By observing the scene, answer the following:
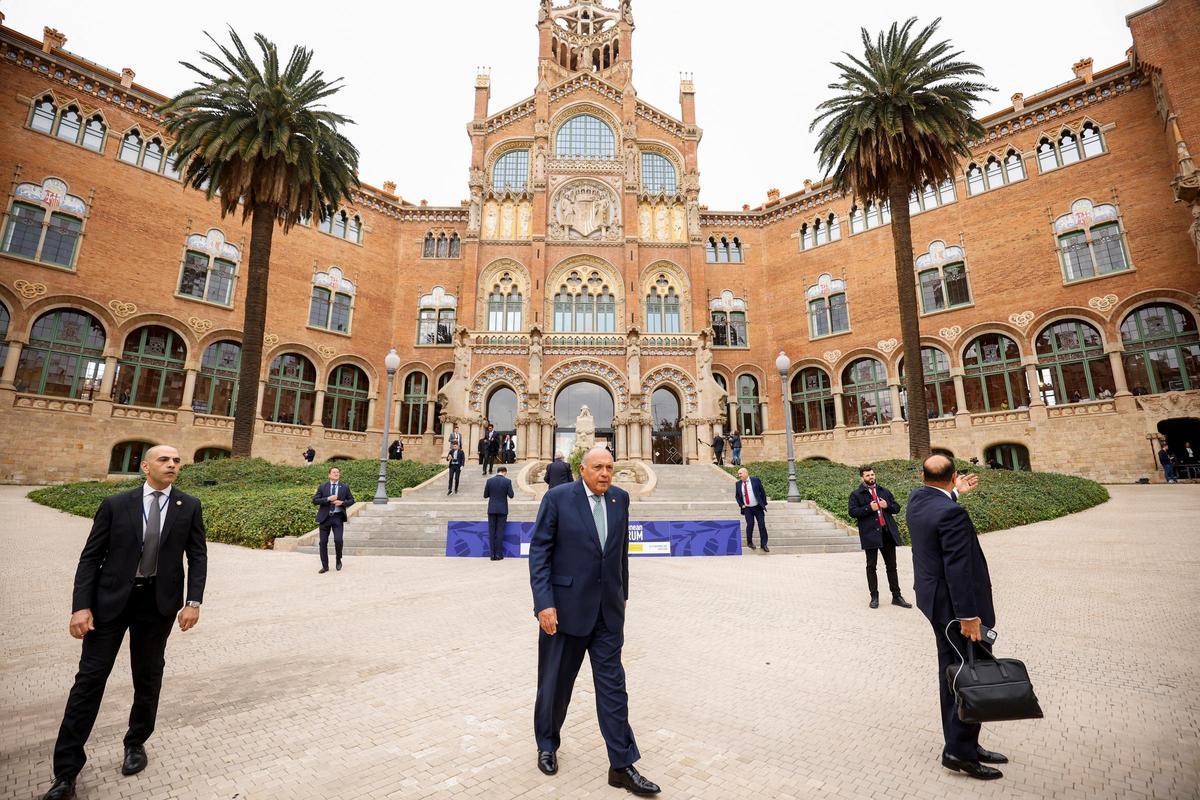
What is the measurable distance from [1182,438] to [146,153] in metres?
47.5

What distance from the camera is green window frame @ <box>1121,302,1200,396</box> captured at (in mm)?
21859

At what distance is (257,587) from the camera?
8141 millimetres

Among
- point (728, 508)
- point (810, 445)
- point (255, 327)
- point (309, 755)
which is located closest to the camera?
point (309, 755)

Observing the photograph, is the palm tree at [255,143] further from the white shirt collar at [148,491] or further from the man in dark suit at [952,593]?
the man in dark suit at [952,593]

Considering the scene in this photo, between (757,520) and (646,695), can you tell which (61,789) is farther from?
(757,520)

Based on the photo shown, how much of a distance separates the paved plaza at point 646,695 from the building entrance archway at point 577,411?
2122cm

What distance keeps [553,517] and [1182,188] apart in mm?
28554

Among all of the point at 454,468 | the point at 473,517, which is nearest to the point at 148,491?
the point at 473,517

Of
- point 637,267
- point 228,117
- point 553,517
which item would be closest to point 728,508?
point 553,517

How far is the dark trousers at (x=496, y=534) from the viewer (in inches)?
436

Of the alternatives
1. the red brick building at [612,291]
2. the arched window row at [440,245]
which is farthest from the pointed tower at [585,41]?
the arched window row at [440,245]

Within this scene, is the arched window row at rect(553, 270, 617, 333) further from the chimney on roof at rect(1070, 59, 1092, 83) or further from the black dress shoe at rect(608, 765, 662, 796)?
the black dress shoe at rect(608, 765, 662, 796)

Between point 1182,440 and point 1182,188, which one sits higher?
point 1182,188

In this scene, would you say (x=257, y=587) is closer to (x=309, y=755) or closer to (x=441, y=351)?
(x=309, y=755)
